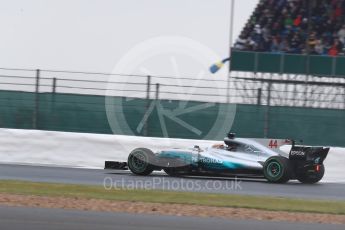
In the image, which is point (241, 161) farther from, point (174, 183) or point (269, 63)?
point (269, 63)

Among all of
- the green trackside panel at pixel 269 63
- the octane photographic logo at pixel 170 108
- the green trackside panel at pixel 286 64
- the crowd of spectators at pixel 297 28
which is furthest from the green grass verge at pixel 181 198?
the crowd of spectators at pixel 297 28

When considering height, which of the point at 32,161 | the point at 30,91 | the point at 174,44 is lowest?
the point at 32,161

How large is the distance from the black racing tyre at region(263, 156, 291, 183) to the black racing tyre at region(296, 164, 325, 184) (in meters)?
0.34

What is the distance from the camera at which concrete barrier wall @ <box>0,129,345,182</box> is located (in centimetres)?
1662

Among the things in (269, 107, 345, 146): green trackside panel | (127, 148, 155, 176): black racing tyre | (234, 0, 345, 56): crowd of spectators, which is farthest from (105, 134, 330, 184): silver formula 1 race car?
(234, 0, 345, 56): crowd of spectators

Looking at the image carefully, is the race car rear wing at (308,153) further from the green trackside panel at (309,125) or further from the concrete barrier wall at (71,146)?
the concrete barrier wall at (71,146)

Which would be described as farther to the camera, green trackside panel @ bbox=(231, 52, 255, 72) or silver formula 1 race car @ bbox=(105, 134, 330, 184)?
green trackside panel @ bbox=(231, 52, 255, 72)

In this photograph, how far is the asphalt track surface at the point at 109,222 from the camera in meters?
8.18

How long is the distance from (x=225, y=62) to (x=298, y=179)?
7155 millimetres

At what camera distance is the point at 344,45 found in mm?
20625

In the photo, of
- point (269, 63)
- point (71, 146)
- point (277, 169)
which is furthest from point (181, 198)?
point (269, 63)

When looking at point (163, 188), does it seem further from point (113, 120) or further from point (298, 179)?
point (113, 120)

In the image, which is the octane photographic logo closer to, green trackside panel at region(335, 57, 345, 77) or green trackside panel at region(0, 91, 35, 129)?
green trackside panel at region(0, 91, 35, 129)

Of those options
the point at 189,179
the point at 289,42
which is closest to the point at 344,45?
the point at 289,42
